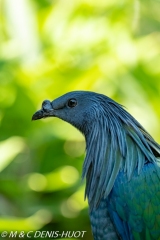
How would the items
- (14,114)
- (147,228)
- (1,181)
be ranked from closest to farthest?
1. (147,228)
2. (1,181)
3. (14,114)

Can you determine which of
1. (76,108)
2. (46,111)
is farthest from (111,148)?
(46,111)

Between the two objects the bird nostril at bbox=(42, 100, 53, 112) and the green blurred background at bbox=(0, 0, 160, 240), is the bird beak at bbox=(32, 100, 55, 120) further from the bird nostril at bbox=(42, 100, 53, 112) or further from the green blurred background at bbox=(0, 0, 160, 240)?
the green blurred background at bbox=(0, 0, 160, 240)

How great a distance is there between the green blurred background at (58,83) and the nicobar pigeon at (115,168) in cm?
149

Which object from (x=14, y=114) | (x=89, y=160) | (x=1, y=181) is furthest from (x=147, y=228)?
(x=14, y=114)

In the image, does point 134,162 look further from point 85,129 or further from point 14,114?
point 14,114

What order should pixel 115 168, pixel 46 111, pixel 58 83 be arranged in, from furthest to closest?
pixel 58 83 < pixel 46 111 < pixel 115 168

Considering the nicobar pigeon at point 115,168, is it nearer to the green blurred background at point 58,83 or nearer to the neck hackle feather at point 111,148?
the neck hackle feather at point 111,148

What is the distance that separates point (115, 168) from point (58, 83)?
227 cm

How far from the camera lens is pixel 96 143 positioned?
3.95 metres

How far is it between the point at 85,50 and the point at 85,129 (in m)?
2.22

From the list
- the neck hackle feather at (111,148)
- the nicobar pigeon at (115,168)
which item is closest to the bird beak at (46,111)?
the nicobar pigeon at (115,168)

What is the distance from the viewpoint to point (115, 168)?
12.7ft

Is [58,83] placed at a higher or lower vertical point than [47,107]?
higher

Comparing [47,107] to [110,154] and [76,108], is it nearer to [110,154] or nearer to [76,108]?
[76,108]
